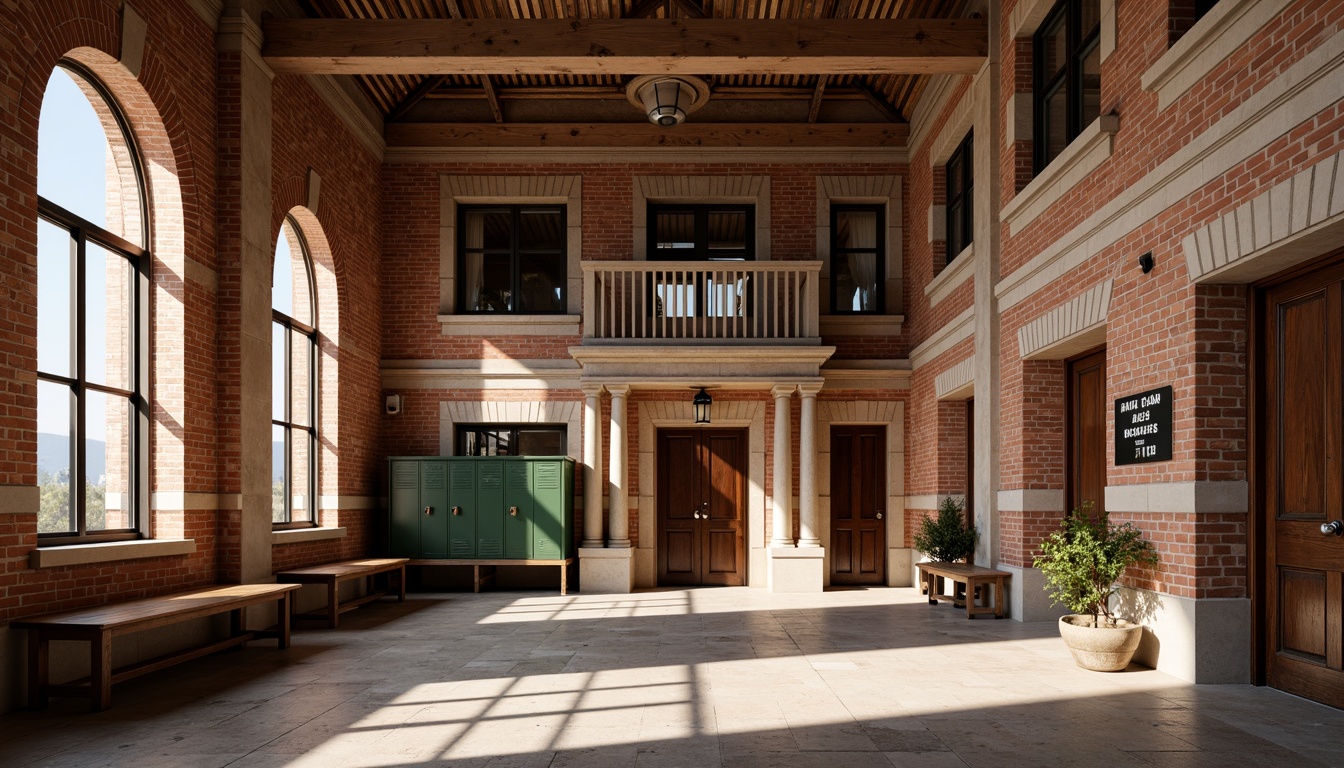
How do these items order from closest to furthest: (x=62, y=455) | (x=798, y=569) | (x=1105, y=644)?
(x=1105, y=644)
(x=62, y=455)
(x=798, y=569)

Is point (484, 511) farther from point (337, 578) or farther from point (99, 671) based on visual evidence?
point (99, 671)

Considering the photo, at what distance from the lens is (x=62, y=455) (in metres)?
6.61

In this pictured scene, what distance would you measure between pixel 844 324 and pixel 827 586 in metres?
3.67

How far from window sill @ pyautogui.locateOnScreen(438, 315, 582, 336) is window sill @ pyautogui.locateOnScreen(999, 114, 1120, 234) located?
6199 mm

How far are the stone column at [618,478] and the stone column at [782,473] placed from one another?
78.2 inches

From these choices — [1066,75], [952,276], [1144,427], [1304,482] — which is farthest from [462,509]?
[1304,482]

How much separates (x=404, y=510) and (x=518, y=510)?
1.50 meters

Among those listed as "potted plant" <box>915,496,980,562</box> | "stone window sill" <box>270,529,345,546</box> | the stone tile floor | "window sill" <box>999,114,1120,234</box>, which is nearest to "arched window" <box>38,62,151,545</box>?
the stone tile floor

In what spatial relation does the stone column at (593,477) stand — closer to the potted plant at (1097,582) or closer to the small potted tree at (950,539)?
the small potted tree at (950,539)

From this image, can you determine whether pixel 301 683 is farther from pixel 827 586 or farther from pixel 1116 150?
pixel 827 586

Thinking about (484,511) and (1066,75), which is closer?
(1066,75)

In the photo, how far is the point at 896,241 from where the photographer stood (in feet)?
43.9

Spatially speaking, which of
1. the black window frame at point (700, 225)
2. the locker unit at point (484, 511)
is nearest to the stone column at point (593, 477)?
the locker unit at point (484, 511)

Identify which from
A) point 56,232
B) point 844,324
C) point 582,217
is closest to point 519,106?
point 582,217
